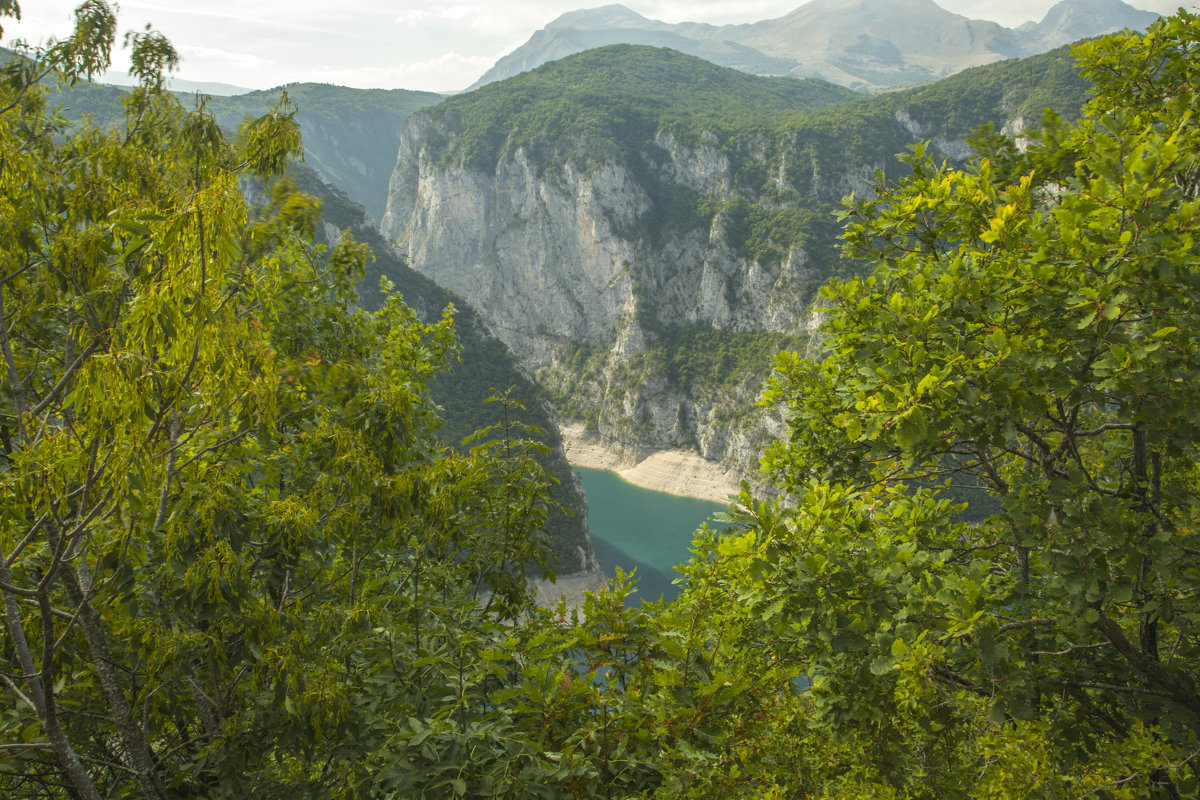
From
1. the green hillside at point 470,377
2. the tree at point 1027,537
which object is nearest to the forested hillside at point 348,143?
the green hillside at point 470,377

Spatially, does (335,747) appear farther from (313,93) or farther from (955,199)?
(313,93)

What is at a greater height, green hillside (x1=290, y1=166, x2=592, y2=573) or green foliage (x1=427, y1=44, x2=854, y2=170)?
green foliage (x1=427, y1=44, x2=854, y2=170)

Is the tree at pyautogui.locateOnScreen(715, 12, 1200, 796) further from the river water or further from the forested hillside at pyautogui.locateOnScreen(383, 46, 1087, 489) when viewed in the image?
the forested hillside at pyautogui.locateOnScreen(383, 46, 1087, 489)

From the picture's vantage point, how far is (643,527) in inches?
2908

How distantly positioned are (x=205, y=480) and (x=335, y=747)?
166 centimetres

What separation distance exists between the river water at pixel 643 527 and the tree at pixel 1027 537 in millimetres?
53361

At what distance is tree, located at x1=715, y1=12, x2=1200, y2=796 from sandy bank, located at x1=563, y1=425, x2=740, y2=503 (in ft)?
247

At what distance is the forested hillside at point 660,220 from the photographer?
94750 millimetres

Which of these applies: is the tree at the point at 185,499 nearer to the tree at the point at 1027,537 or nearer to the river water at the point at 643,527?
the tree at the point at 1027,537

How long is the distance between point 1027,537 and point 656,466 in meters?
89.9

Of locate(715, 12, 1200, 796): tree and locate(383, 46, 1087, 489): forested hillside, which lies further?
locate(383, 46, 1087, 489): forested hillside

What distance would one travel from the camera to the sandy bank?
8456 cm

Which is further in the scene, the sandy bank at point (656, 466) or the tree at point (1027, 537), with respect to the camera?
the sandy bank at point (656, 466)

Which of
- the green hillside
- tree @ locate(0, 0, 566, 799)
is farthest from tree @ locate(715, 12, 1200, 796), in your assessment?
the green hillside
